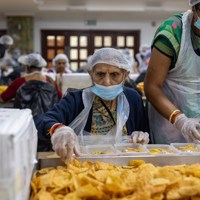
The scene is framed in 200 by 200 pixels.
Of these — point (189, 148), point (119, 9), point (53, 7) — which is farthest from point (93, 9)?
Result: point (189, 148)

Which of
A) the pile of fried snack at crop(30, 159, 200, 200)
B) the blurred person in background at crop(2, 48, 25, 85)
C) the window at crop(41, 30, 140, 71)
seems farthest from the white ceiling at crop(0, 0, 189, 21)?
the pile of fried snack at crop(30, 159, 200, 200)

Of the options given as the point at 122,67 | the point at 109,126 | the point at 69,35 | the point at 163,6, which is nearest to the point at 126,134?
the point at 109,126

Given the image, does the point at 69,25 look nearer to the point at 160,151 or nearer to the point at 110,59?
the point at 110,59

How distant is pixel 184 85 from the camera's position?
6.11 feet

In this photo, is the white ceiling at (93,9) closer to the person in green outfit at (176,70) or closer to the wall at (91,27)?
the wall at (91,27)

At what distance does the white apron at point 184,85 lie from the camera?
180 centimetres

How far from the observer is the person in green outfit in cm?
177

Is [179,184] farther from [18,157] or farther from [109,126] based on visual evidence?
[109,126]

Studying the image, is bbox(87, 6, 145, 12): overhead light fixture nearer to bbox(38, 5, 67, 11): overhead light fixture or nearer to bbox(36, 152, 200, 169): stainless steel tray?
bbox(38, 5, 67, 11): overhead light fixture

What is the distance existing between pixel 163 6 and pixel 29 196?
9654 millimetres

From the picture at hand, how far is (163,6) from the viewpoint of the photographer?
10055 mm

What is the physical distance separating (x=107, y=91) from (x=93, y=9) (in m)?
8.69

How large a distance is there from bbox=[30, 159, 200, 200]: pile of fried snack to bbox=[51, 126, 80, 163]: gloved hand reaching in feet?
0.20

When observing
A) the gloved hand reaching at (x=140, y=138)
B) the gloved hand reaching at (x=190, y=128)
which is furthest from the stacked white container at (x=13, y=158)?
the gloved hand reaching at (x=190, y=128)
